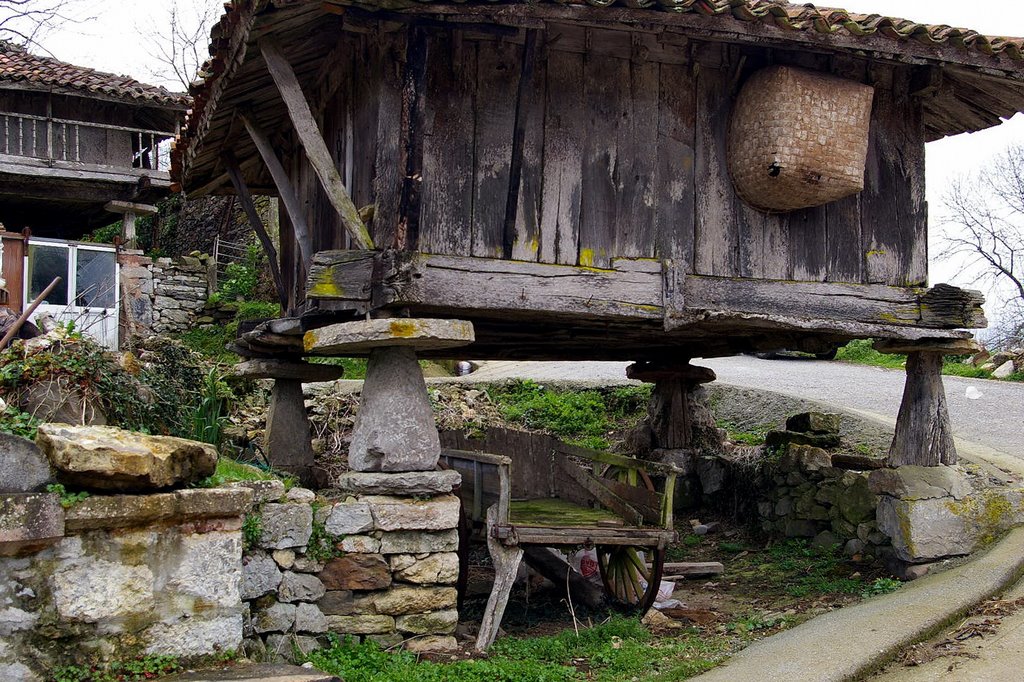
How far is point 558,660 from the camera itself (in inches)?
202

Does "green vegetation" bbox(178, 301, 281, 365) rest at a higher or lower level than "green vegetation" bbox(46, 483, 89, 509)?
higher

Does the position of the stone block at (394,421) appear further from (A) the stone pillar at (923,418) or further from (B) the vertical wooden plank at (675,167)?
(A) the stone pillar at (923,418)

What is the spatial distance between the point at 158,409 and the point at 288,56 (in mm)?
2254

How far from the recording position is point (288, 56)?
568 centimetres

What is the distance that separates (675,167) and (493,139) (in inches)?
46.1

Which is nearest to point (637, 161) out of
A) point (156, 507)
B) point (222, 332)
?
point (156, 507)

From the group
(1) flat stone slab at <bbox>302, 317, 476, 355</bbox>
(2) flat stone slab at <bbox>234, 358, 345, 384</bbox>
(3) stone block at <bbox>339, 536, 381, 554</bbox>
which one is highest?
(1) flat stone slab at <bbox>302, 317, 476, 355</bbox>

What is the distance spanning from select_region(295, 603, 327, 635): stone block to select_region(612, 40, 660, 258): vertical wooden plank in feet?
8.49

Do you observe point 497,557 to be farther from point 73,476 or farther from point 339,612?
point 73,476

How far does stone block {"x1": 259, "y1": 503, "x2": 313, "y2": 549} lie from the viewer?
4.76 meters

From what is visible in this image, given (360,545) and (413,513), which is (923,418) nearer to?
(413,513)

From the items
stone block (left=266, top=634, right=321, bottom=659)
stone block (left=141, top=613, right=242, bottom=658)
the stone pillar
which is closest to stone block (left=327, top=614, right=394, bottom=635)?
stone block (left=266, top=634, right=321, bottom=659)

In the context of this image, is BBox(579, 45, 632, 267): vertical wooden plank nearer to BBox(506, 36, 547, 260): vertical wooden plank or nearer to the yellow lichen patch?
BBox(506, 36, 547, 260): vertical wooden plank

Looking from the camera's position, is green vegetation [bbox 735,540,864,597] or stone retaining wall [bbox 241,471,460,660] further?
green vegetation [bbox 735,540,864,597]
